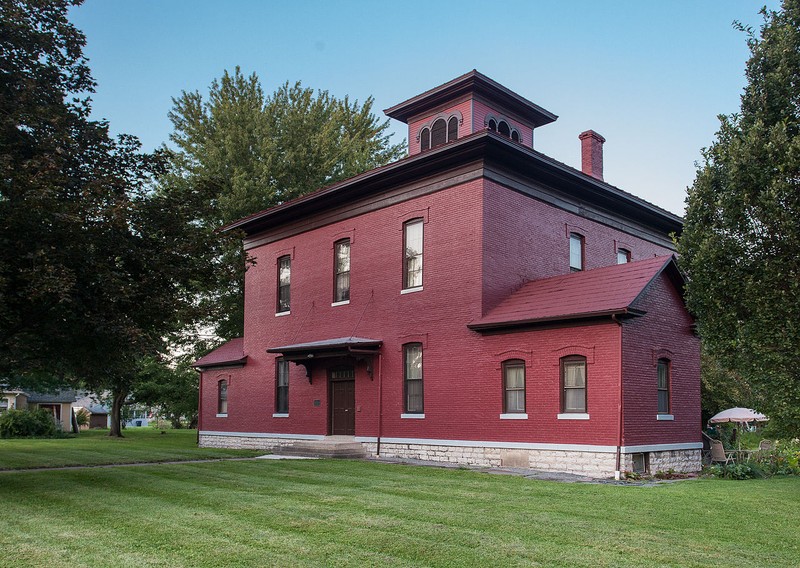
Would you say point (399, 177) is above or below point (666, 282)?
above

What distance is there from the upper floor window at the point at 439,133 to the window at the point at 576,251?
4.86 metres

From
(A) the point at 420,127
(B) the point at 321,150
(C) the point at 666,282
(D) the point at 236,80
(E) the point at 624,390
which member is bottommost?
(E) the point at 624,390

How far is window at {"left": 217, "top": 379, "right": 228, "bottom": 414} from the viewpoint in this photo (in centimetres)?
3046

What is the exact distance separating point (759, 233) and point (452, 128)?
1222 cm

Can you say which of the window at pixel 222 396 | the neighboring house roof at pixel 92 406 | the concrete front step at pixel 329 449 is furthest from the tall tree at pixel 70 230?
the neighboring house roof at pixel 92 406

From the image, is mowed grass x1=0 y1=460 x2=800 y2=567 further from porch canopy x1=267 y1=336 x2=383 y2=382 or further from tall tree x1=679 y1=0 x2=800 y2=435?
porch canopy x1=267 y1=336 x2=383 y2=382

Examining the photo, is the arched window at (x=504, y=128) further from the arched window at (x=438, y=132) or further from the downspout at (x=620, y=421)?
the downspout at (x=620, y=421)

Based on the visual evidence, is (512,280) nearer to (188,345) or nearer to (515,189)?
Answer: (515,189)

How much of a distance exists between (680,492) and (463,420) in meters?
7.14

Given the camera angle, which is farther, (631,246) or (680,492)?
(631,246)

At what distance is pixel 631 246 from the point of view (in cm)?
2588

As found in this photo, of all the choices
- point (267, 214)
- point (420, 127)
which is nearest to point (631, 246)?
point (420, 127)

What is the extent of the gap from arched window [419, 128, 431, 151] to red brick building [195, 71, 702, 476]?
0.05 meters

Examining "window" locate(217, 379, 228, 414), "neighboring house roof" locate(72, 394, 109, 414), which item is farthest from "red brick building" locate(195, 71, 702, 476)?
"neighboring house roof" locate(72, 394, 109, 414)
